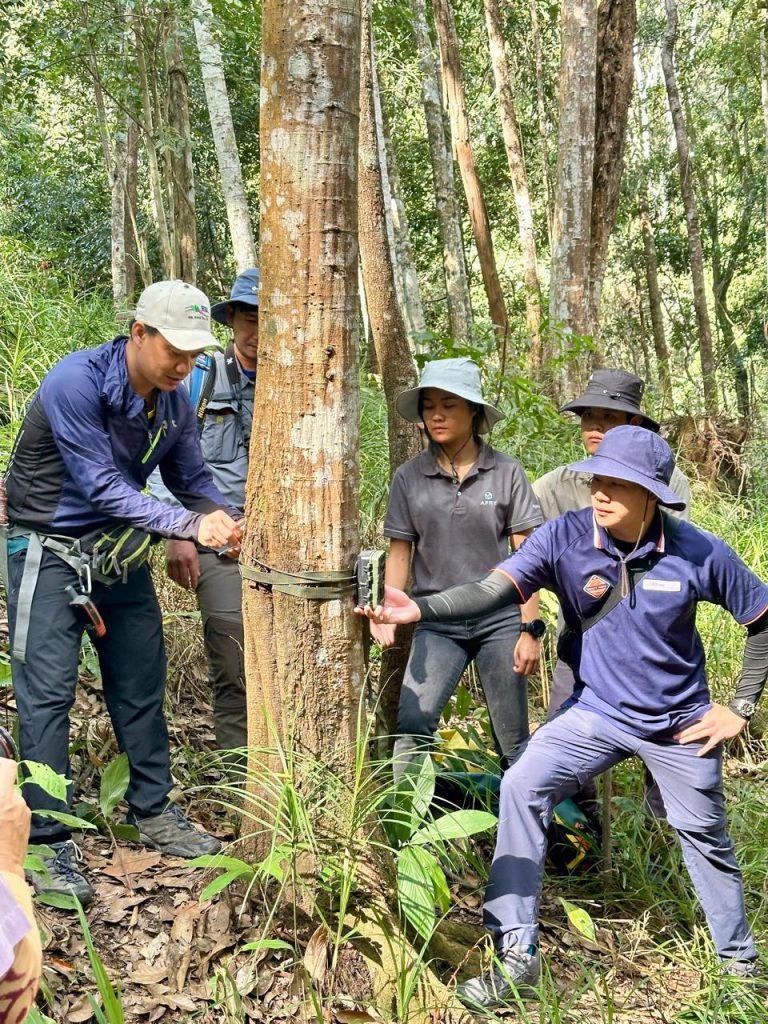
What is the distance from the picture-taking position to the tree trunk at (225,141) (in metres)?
8.76

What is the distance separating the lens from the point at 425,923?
9.20 feet

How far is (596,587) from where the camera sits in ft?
11.2

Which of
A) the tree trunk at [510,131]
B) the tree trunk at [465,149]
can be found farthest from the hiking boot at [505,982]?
the tree trunk at [510,131]

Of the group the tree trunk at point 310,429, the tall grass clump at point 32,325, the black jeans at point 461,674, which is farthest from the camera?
the tall grass clump at point 32,325

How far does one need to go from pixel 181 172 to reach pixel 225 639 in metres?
8.03

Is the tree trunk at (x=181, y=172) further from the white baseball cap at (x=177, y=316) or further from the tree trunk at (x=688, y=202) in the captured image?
the tree trunk at (x=688, y=202)

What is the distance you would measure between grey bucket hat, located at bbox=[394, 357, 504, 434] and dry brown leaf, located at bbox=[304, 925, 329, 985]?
2.17 meters

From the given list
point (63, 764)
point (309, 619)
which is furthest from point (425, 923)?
point (63, 764)

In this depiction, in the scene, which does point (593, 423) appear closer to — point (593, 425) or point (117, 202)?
point (593, 425)

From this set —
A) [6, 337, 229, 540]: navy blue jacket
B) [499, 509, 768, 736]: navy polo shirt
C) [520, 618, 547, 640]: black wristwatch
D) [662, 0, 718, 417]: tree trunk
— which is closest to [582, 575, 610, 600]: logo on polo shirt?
[499, 509, 768, 736]: navy polo shirt

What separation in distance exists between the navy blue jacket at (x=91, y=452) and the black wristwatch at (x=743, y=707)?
2.01 m

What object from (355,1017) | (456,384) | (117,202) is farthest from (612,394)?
(117,202)

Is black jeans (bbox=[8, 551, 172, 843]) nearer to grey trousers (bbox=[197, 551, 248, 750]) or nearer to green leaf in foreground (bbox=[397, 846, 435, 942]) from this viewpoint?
grey trousers (bbox=[197, 551, 248, 750])

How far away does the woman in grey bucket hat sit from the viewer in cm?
386
